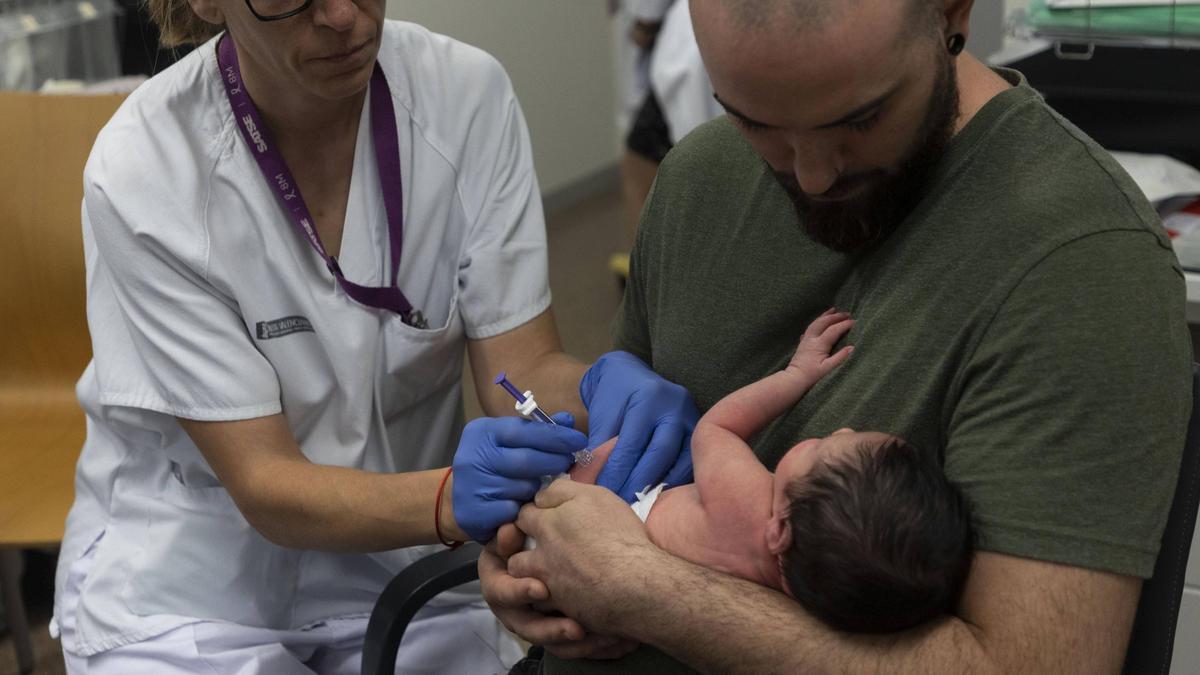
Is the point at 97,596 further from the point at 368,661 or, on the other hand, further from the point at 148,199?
the point at 148,199

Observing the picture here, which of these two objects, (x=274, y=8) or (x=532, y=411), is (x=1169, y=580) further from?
→ (x=274, y=8)

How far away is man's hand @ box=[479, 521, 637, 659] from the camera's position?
1.26m

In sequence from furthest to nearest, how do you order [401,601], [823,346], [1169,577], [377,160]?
[377,160], [401,601], [823,346], [1169,577]

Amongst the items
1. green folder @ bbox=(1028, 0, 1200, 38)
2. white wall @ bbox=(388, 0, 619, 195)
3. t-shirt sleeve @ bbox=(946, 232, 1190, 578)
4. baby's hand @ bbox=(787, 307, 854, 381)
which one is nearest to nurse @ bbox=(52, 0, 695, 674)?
baby's hand @ bbox=(787, 307, 854, 381)

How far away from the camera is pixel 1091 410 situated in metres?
1.01

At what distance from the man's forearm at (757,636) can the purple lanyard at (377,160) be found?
0.60m

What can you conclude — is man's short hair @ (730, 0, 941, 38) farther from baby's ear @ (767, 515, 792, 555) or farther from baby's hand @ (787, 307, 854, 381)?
baby's ear @ (767, 515, 792, 555)

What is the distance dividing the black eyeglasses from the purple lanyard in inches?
6.6

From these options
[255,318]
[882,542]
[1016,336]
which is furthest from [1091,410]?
[255,318]

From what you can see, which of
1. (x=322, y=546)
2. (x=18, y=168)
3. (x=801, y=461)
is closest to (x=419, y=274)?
(x=322, y=546)

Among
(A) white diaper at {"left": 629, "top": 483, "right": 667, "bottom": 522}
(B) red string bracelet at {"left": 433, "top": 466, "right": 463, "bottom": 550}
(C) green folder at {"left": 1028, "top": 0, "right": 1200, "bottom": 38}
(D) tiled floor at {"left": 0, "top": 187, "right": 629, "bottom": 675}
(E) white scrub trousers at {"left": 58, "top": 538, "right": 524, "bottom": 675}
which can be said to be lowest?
(D) tiled floor at {"left": 0, "top": 187, "right": 629, "bottom": 675}

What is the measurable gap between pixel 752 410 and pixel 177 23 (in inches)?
36.2

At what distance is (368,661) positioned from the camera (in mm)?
1452

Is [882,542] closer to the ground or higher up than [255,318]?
higher up
